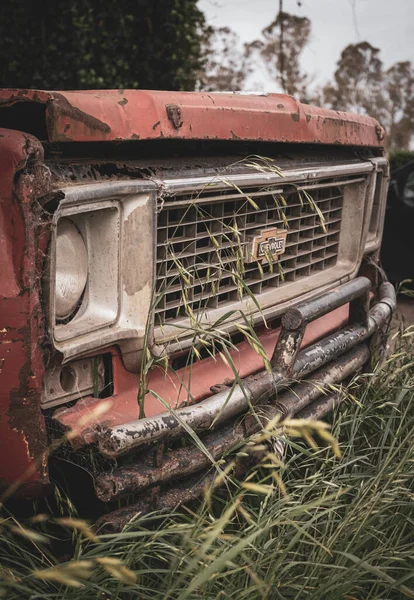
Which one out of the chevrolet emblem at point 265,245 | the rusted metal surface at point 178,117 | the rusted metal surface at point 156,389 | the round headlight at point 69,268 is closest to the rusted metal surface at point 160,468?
the rusted metal surface at point 156,389

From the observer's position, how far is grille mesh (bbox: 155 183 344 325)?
172 cm

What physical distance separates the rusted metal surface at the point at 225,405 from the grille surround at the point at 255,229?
197 mm

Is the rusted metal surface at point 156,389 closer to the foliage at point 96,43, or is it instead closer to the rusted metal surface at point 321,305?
the rusted metal surface at point 321,305

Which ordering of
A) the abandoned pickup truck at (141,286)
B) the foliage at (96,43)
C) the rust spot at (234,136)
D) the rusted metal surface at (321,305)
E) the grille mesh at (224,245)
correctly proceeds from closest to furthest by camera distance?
the abandoned pickup truck at (141,286), the grille mesh at (224,245), the rust spot at (234,136), the rusted metal surface at (321,305), the foliage at (96,43)

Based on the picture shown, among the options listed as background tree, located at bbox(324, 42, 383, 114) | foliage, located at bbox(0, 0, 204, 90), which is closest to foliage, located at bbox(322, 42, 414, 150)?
background tree, located at bbox(324, 42, 383, 114)

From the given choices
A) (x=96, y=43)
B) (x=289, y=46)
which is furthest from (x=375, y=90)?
(x=96, y=43)

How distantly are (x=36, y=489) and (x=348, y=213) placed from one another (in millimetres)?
1765

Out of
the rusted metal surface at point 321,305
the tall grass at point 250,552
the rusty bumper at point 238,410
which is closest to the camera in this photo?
the tall grass at point 250,552

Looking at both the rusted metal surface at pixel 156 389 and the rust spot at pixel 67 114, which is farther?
the rusted metal surface at pixel 156 389

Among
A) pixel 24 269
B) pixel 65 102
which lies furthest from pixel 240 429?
pixel 65 102

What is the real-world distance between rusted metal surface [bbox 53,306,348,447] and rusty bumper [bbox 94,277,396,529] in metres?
0.07

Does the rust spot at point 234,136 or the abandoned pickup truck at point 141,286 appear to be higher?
the rust spot at point 234,136

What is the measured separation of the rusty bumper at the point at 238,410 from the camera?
1.44 m

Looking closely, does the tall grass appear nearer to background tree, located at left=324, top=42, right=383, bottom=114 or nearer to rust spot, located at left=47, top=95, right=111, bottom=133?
rust spot, located at left=47, top=95, right=111, bottom=133
